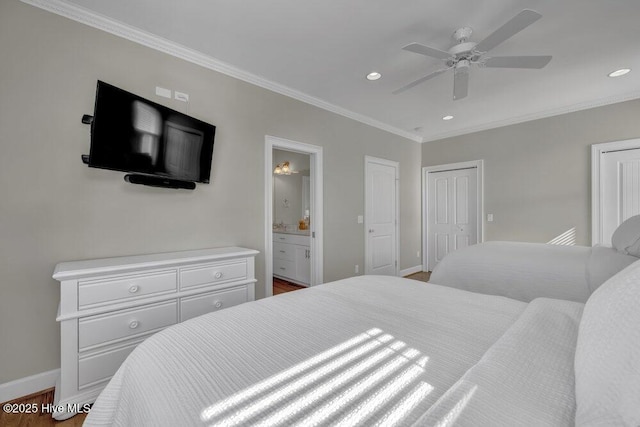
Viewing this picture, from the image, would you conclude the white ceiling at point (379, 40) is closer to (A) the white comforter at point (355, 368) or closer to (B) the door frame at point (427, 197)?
(B) the door frame at point (427, 197)

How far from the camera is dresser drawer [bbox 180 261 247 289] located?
6.66 feet

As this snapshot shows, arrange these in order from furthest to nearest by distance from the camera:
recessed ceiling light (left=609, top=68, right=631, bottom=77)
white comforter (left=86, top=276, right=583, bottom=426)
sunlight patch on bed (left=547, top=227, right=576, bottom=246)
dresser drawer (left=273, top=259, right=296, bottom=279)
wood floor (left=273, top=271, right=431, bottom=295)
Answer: dresser drawer (left=273, top=259, right=296, bottom=279) < wood floor (left=273, top=271, right=431, bottom=295) < sunlight patch on bed (left=547, top=227, right=576, bottom=246) < recessed ceiling light (left=609, top=68, right=631, bottom=77) < white comforter (left=86, top=276, right=583, bottom=426)

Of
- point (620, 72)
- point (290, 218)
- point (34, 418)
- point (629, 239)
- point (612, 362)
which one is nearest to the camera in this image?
point (612, 362)

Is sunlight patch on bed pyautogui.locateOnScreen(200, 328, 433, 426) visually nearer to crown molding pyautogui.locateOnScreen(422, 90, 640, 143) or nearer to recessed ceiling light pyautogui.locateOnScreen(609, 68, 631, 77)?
recessed ceiling light pyautogui.locateOnScreen(609, 68, 631, 77)

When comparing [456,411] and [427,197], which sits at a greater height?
[427,197]

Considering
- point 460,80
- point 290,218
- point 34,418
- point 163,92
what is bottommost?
point 34,418

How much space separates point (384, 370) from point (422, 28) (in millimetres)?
2414

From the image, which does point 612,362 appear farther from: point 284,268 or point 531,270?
point 284,268

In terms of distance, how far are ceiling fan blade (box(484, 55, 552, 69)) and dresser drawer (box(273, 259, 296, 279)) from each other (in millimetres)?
3409

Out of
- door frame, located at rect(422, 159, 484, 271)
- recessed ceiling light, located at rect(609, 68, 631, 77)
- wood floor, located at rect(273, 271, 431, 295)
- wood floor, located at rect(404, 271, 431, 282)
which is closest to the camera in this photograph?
recessed ceiling light, located at rect(609, 68, 631, 77)

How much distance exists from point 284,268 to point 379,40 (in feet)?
11.2

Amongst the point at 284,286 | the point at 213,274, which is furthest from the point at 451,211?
the point at 213,274

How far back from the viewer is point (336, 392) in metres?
0.66

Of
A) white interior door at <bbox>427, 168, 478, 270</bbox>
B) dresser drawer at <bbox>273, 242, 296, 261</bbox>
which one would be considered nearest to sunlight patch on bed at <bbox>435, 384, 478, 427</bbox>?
dresser drawer at <bbox>273, 242, 296, 261</bbox>
